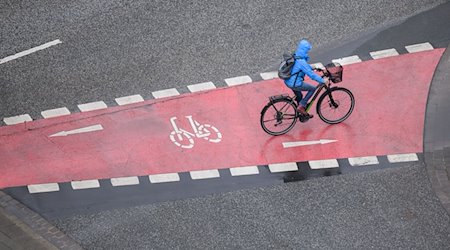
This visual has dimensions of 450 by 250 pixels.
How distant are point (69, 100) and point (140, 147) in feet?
7.84

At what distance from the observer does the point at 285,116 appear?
41.7 ft

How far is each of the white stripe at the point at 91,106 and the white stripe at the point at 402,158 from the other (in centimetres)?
601

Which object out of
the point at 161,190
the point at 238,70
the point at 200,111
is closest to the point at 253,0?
the point at 238,70

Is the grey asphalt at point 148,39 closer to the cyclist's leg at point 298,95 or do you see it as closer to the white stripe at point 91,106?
the white stripe at point 91,106

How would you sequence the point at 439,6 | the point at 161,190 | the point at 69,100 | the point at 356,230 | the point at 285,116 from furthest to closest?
the point at 439,6 < the point at 69,100 < the point at 285,116 < the point at 161,190 < the point at 356,230

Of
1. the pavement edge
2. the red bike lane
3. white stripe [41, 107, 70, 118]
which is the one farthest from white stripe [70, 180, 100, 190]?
the pavement edge

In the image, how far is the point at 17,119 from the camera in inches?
540

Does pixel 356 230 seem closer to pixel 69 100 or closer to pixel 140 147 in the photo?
pixel 140 147

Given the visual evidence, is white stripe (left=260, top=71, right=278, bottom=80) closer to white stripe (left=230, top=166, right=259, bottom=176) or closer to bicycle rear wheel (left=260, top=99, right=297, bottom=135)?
bicycle rear wheel (left=260, top=99, right=297, bottom=135)

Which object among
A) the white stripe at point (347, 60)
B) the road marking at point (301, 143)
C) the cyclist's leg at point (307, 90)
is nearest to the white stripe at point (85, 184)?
the road marking at point (301, 143)

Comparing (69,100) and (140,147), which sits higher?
(69,100)

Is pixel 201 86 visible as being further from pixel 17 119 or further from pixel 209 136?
pixel 17 119

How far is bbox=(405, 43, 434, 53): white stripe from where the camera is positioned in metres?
14.5

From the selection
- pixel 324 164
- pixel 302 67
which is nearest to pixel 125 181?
pixel 324 164
